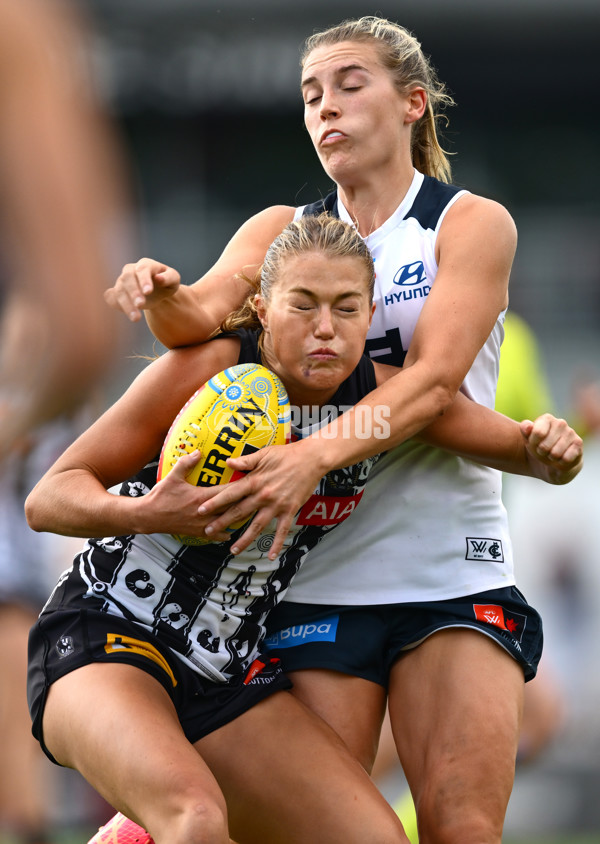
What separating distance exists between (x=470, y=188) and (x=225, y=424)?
8.92ft

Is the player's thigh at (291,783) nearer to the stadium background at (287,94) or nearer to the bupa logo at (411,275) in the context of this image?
the bupa logo at (411,275)

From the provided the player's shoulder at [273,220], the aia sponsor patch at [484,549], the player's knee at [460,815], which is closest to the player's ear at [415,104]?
the player's shoulder at [273,220]

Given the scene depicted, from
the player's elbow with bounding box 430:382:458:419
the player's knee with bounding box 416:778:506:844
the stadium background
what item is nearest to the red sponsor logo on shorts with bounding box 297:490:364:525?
the player's elbow with bounding box 430:382:458:419

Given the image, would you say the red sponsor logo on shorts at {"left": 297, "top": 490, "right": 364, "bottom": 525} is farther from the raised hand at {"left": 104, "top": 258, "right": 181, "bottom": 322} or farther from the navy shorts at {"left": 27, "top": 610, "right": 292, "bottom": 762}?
the raised hand at {"left": 104, "top": 258, "right": 181, "bottom": 322}

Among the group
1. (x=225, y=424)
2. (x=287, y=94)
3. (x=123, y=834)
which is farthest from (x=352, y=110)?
(x=287, y=94)

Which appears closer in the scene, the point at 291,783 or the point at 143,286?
the point at 143,286

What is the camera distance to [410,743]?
11.1 ft

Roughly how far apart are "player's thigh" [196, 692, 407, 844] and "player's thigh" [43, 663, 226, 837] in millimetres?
227

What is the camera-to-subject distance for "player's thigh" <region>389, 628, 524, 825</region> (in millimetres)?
3191

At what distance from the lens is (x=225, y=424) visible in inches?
119

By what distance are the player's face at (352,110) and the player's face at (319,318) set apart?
1.59ft

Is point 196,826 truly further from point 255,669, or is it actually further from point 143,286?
point 143,286

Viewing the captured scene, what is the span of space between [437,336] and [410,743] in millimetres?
Answer: 1158

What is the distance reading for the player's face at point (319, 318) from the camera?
10.2ft
